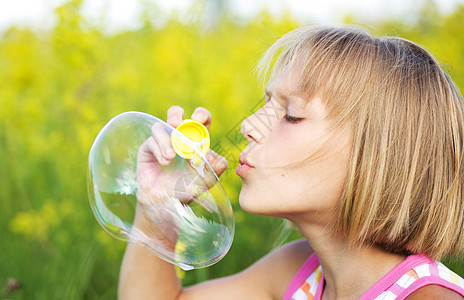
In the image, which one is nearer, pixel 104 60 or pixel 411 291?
pixel 411 291

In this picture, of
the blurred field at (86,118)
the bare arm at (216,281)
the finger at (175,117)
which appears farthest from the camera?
the blurred field at (86,118)

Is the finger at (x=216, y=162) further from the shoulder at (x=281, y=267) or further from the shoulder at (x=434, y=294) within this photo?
the shoulder at (x=434, y=294)

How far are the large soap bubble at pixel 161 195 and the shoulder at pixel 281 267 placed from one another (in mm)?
323

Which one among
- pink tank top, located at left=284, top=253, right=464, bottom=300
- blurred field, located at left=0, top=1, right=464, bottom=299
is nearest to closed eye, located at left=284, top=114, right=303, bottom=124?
pink tank top, located at left=284, top=253, right=464, bottom=300

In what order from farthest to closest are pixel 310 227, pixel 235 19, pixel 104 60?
pixel 235 19 → pixel 104 60 → pixel 310 227

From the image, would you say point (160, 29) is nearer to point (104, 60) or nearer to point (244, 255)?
point (104, 60)

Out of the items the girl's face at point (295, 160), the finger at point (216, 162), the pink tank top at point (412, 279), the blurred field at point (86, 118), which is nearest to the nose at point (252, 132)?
the girl's face at point (295, 160)

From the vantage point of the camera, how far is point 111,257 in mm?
2182

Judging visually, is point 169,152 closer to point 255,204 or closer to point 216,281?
point 255,204

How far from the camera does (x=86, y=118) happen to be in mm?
2596

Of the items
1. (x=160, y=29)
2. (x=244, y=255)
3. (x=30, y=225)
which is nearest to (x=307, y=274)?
(x=244, y=255)

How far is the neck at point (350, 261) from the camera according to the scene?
4.02 feet

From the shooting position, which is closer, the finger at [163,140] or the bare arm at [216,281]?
the finger at [163,140]

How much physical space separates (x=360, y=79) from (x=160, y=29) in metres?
2.21
